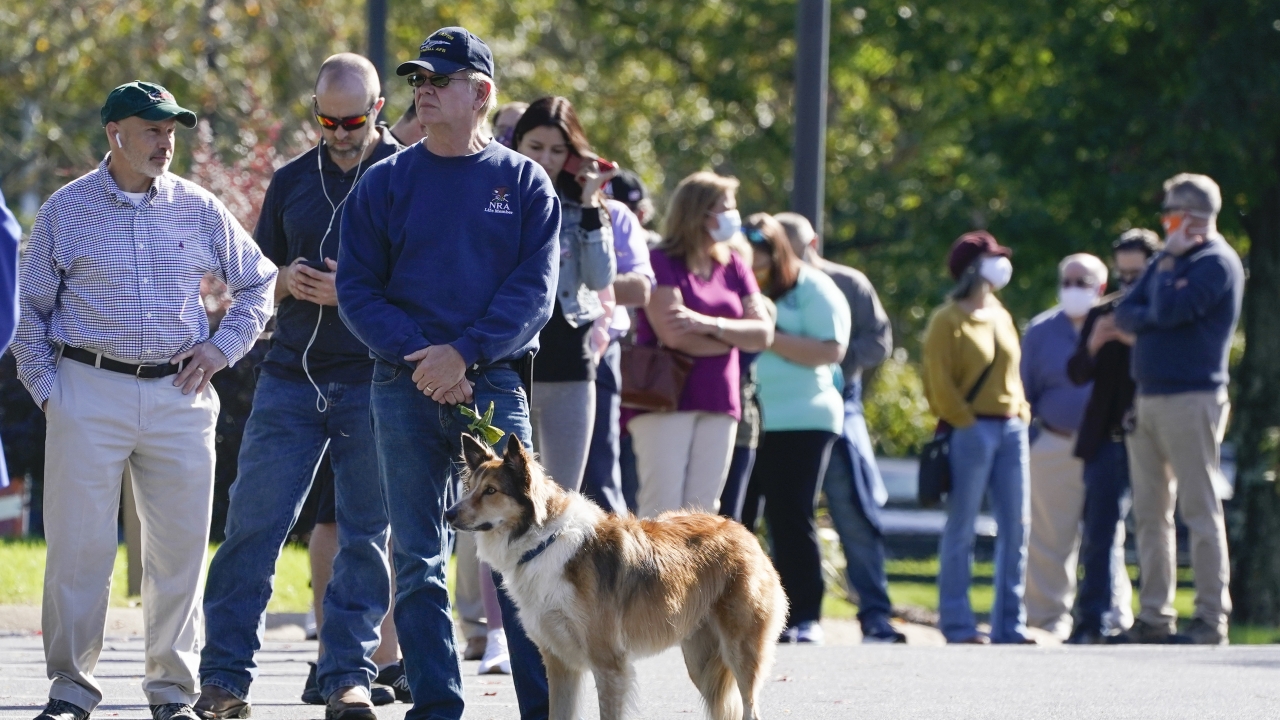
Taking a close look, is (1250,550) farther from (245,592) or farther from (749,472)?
(245,592)

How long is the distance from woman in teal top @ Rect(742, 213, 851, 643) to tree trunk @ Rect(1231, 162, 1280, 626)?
608cm

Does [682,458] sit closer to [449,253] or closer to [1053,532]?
[449,253]

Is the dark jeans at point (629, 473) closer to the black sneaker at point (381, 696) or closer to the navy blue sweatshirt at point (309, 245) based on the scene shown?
the black sneaker at point (381, 696)

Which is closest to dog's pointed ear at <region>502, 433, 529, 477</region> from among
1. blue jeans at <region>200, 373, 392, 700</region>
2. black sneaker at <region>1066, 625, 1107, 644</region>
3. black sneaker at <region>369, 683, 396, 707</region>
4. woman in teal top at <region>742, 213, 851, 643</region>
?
blue jeans at <region>200, 373, 392, 700</region>

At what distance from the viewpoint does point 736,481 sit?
10336 millimetres

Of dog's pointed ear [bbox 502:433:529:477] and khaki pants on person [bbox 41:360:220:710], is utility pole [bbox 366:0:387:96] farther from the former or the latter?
dog's pointed ear [bbox 502:433:529:477]

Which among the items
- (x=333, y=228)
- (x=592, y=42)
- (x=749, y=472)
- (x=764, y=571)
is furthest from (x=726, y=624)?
(x=592, y=42)

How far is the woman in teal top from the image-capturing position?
1055 cm

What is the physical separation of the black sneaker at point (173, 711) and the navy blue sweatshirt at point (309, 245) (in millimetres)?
1286

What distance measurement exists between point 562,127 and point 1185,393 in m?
4.72

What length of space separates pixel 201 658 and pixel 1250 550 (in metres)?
11.1

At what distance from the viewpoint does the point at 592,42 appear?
98.3 feet

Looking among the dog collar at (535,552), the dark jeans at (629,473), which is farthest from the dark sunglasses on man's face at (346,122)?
the dark jeans at (629,473)

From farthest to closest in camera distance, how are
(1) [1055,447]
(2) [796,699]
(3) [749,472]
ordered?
(1) [1055,447] < (3) [749,472] < (2) [796,699]
